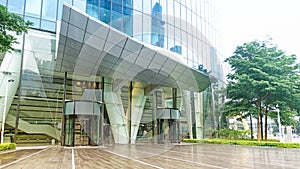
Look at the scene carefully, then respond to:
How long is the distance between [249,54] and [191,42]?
5.82 metres

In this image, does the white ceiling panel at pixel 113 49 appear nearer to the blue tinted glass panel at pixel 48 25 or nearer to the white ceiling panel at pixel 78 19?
the white ceiling panel at pixel 78 19

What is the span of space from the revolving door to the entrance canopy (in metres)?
2.50

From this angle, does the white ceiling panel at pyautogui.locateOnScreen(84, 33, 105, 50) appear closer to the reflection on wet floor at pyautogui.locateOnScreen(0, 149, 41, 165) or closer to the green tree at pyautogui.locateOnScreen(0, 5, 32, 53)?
the green tree at pyautogui.locateOnScreen(0, 5, 32, 53)

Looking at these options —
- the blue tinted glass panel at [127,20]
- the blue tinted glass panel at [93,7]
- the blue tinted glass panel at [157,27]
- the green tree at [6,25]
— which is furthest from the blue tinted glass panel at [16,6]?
the blue tinted glass panel at [157,27]

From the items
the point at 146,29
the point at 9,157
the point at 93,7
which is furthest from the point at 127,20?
the point at 9,157

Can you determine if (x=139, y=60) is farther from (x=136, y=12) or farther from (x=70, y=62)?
(x=136, y=12)

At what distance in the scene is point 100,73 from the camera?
18.2 metres

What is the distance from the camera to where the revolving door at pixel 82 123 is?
1750 cm

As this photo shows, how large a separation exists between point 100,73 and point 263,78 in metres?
12.7

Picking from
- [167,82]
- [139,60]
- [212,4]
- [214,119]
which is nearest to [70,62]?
[139,60]

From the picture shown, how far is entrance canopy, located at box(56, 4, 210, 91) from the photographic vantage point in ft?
38.5

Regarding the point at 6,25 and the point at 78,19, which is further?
the point at 78,19

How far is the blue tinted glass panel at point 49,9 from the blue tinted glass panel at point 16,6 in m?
1.48

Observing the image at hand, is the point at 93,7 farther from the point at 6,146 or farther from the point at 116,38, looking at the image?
the point at 6,146
